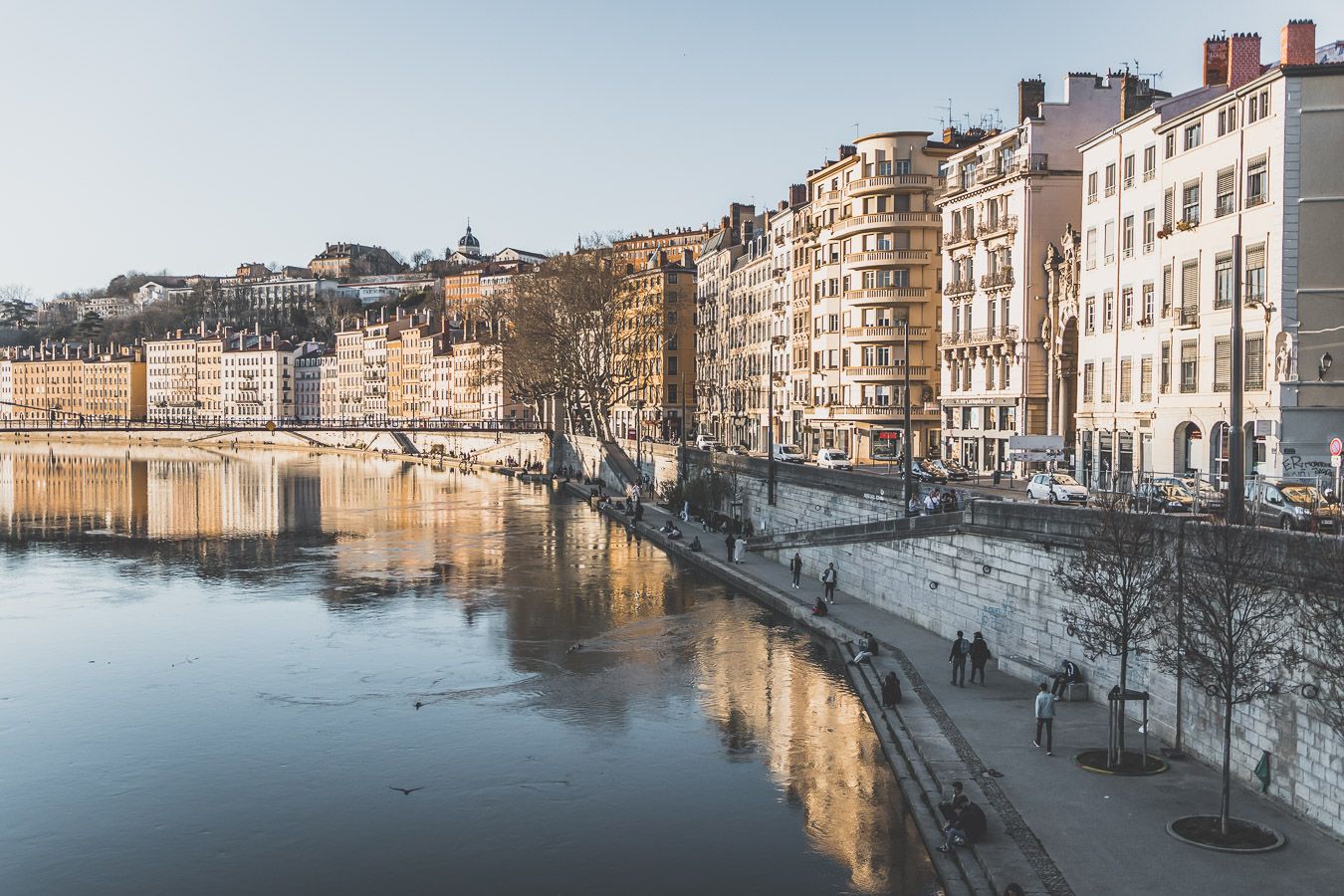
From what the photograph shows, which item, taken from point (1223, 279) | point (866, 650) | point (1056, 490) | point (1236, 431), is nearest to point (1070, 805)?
point (1236, 431)

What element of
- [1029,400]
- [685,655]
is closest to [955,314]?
[1029,400]

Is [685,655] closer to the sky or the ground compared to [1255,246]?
closer to the ground

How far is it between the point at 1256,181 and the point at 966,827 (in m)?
27.6

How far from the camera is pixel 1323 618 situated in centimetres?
1594

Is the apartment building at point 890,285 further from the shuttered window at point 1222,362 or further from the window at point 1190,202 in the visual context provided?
the shuttered window at point 1222,362

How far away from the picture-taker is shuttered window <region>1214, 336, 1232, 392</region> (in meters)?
40.2

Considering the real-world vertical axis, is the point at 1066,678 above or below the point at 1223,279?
below

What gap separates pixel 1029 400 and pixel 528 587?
2650cm

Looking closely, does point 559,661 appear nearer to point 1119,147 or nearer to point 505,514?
point 1119,147

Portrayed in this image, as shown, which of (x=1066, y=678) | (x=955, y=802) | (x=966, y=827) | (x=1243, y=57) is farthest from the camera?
(x=1243, y=57)

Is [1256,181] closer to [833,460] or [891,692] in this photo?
[891,692]

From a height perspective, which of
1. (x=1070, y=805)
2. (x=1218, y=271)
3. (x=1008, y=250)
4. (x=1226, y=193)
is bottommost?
(x=1070, y=805)

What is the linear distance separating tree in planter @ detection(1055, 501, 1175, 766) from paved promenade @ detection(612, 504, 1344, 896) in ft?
4.41

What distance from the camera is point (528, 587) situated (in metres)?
47.6
